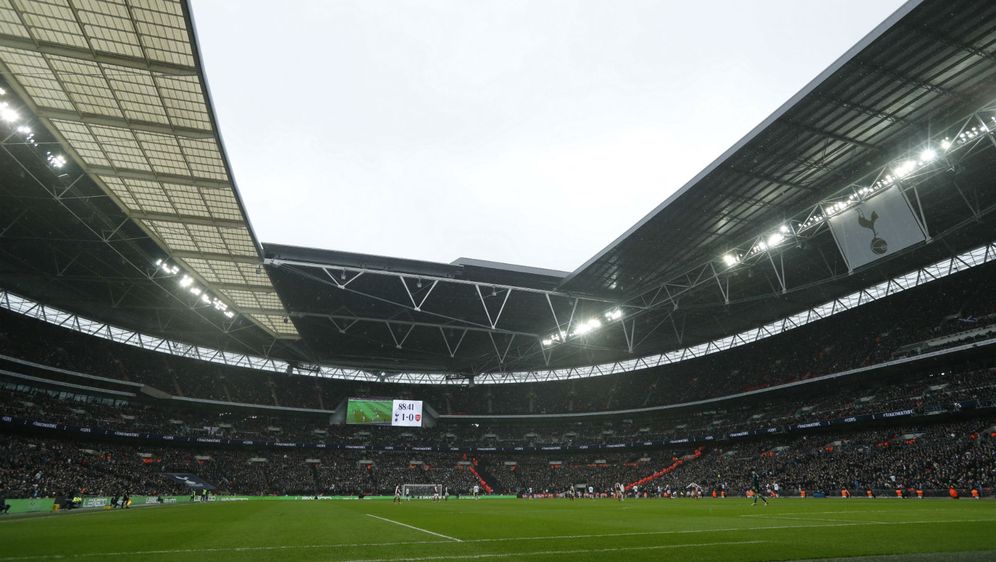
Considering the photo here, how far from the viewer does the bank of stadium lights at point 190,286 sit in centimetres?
3483

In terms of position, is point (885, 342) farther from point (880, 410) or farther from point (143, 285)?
point (143, 285)

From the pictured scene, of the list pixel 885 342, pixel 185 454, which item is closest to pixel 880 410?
pixel 885 342

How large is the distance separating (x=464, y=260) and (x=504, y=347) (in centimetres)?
2425

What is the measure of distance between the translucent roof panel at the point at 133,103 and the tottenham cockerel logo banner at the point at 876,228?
2907cm

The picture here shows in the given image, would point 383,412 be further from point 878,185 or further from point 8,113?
point 878,185

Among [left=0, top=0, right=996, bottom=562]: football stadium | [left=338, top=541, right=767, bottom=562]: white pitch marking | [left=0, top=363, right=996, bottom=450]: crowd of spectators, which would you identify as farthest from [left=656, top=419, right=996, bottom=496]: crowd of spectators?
[left=338, top=541, right=767, bottom=562]: white pitch marking

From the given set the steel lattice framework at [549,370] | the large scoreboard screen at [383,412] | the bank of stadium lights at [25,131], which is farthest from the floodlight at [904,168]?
the large scoreboard screen at [383,412]

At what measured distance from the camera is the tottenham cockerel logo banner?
77.2 feet

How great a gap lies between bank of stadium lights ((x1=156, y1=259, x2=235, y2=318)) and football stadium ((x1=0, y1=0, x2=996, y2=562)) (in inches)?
10.5

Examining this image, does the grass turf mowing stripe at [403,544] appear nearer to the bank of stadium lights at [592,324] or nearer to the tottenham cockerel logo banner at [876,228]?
the tottenham cockerel logo banner at [876,228]

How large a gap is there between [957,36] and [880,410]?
29.1 m

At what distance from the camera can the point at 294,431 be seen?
214ft

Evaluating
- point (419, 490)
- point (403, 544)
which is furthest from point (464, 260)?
point (419, 490)

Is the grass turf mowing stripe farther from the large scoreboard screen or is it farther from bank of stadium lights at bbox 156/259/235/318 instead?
the large scoreboard screen
